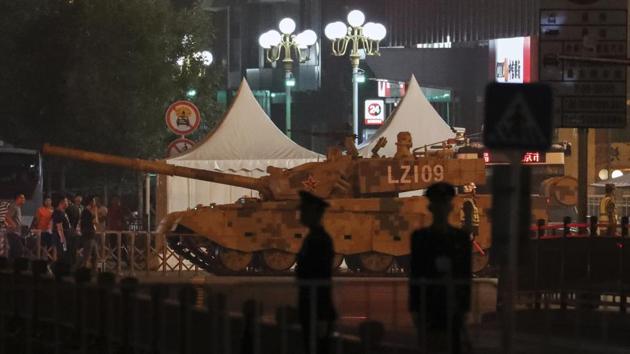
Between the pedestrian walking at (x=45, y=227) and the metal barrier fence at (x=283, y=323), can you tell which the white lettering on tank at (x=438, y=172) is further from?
the metal barrier fence at (x=283, y=323)

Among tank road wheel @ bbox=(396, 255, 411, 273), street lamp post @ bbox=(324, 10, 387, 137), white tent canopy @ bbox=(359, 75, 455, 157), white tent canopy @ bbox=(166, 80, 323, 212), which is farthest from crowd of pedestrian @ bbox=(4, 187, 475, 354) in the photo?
street lamp post @ bbox=(324, 10, 387, 137)

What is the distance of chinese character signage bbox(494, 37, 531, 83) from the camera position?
54875 mm

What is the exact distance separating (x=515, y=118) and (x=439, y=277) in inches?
46.5

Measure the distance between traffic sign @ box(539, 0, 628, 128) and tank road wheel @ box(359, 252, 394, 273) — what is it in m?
12.5

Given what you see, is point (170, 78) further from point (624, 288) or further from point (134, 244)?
point (624, 288)

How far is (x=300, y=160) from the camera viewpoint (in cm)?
3275

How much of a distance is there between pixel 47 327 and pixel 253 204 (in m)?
17.3

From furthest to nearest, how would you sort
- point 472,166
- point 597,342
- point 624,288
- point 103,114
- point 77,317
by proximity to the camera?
1. point 103,114
2. point 472,166
3. point 624,288
4. point 77,317
5. point 597,342

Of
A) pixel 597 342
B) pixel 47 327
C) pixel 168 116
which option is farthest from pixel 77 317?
pixel 168 116

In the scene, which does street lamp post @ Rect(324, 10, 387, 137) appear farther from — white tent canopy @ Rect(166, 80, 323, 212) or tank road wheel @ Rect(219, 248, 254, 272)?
tank road wheel @ Rect(219, 248, 254, 272)

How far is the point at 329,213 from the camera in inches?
1136

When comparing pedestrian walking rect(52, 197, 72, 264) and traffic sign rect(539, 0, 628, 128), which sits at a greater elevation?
traffic sign rect(539, 0, 628, 128)

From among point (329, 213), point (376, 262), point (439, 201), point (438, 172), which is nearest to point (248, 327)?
point (439, 201)

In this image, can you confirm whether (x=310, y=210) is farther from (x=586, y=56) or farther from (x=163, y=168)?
(x=163, y=168)
